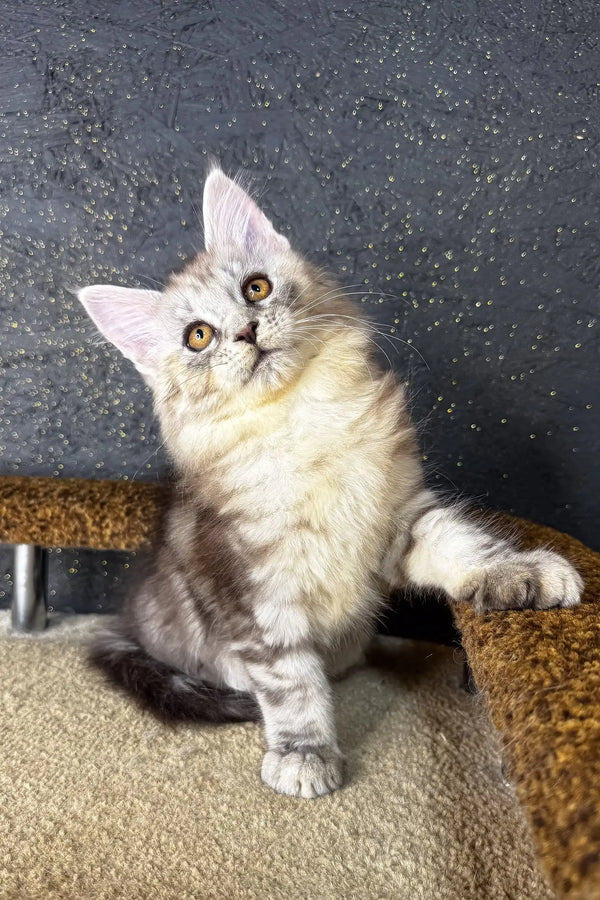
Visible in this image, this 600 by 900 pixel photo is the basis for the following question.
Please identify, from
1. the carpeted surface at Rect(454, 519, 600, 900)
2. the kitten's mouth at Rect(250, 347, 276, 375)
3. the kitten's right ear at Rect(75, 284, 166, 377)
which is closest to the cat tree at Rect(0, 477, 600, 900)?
the carpeted surface at Rect(454, 519, 600, 900)

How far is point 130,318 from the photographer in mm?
1321

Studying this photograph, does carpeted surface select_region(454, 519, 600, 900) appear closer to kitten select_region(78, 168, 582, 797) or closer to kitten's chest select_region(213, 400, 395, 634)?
kitten select_region(78, 168, 582, 797)

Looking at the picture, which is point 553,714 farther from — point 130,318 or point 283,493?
point 130,318

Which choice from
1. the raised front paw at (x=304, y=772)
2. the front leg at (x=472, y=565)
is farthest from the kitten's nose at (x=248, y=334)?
the raised front paw at (x=304, y=772)

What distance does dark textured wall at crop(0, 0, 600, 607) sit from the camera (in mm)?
1670

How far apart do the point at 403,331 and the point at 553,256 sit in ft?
1.29

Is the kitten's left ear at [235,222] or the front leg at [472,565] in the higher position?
the kitten's left ear at [235,222]

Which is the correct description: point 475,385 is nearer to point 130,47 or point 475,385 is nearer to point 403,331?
point 403,331

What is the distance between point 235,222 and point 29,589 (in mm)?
1008

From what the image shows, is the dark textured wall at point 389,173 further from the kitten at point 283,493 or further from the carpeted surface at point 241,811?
the carpeted surface at point 241,811

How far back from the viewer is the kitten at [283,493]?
1137mm

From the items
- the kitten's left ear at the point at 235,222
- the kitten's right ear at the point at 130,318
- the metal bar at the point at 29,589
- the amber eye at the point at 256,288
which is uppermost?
the kitten's left ear at the point at 235,222

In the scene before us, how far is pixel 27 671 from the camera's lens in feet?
4.95

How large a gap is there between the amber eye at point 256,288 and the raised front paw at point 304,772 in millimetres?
746
